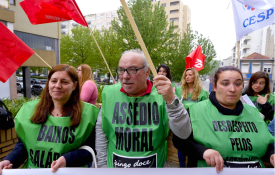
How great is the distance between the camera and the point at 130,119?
1.67 meters

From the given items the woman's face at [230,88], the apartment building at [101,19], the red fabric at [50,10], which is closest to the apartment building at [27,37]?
the red fabric at [50,10]

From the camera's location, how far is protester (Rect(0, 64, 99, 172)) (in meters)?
1.60

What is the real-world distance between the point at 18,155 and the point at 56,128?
45 centimetres

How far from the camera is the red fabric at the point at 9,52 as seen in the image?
2454 millimetres

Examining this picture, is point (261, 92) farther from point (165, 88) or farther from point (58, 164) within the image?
point (58, 164)

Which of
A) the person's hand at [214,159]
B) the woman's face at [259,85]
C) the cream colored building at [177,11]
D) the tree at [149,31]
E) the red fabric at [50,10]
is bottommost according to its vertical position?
the person's hand at [214,159]

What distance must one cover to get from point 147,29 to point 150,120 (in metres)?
11.9

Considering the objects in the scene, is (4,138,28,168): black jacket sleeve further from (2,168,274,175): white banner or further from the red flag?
the red flag

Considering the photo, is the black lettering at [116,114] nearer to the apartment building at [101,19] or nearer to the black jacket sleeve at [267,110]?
the black jacket sleeve at [267,110]

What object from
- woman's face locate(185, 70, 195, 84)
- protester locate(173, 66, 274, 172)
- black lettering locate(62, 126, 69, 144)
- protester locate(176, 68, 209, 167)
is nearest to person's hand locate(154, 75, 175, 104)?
protester locate(173, 66, 274, 172)

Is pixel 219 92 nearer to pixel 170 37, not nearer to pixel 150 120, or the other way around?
pixel 150 120

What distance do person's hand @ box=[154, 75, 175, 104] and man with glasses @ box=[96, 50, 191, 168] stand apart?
0.27 m

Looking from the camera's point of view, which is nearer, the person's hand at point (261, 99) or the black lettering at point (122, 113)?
the black lettering at point (122, 113)

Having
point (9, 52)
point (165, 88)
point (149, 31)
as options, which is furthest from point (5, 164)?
point (149, 31)
